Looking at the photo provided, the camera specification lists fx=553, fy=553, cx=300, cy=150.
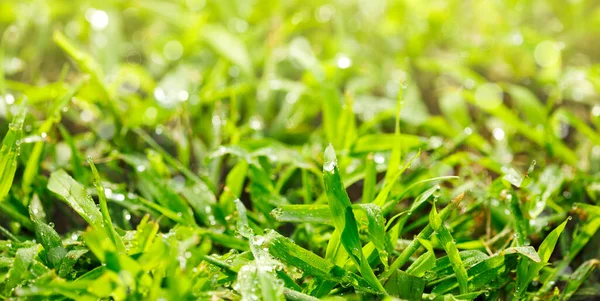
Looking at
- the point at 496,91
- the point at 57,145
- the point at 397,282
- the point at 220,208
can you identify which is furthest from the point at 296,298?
the point at 496,91

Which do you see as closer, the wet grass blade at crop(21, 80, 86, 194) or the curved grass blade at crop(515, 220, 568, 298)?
the curved grass blade at crop(515, 220, 568, 298)

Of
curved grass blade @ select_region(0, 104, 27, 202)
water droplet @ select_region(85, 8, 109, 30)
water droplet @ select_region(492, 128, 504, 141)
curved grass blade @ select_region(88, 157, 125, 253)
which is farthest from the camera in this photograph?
water droplet @ select_region(85, 8, 109, 30)

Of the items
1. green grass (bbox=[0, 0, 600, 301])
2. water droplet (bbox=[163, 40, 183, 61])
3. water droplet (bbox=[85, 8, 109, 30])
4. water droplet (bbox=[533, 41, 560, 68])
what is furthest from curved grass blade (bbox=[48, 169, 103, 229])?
water droplet (bbox=[533, 41, 560, 68])

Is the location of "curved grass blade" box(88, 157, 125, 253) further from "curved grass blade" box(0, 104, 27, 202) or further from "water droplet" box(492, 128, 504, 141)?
"water droplet" box(492, 128, 504, 141)

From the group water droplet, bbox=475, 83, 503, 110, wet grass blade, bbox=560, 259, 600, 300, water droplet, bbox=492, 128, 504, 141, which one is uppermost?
water droplet, bbox=475, 83, 503, 110

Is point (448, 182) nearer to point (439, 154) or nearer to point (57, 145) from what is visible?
point (439, 154)

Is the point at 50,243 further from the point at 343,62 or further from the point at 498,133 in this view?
the point at 498,133

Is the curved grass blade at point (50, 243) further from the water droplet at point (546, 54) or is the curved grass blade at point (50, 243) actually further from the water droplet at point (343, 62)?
the water droplet at point (546, 54)

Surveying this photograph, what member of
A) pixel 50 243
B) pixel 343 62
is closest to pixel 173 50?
pixel 343 62
